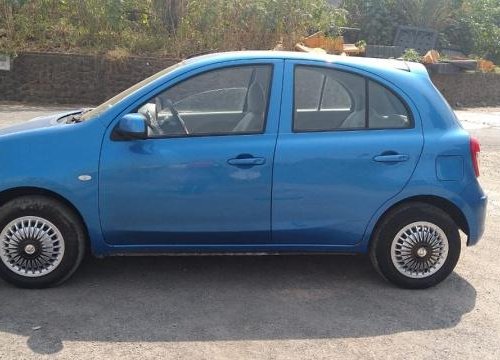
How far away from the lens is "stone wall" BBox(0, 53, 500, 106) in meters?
13.9

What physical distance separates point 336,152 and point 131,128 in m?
1.45

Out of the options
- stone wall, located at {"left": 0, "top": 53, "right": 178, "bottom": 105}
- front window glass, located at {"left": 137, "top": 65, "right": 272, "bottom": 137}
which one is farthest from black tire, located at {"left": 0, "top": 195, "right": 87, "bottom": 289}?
stone wall, located at {"left": 0, "top": 53, "right": 178, "bottom": 105}

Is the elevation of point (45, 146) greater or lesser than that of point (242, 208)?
greater

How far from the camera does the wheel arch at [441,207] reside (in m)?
4.54

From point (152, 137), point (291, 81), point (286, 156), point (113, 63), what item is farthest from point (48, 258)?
point (113, 63)

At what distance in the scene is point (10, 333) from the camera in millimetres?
3750

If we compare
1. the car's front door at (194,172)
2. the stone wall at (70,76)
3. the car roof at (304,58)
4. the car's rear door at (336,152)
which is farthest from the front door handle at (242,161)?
the stone wall at (70,76)

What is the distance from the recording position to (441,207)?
462 cm

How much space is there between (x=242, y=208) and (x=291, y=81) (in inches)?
39.2

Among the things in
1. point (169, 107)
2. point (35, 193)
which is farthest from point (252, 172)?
point (35, 193)

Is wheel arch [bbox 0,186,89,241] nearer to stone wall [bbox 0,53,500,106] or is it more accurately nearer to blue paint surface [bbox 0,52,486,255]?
blue paint surface [bbox 0,52,486,255]

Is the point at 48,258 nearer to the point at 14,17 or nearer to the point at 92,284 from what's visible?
the point at 92,284

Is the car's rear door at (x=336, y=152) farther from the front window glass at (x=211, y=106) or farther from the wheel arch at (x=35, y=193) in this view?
the wheel arch at (x=35, y=193)

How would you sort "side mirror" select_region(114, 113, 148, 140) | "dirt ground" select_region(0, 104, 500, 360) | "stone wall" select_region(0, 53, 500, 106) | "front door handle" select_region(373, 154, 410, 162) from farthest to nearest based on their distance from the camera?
"stone wall" select_region(0, 53, 500, 106) < "front door handle" select_region(373, 154, 410, 162) < "side mirror" select_region(114, 113, 148, 140) < "dirt ground" select_region(0, 104, 500, 360)
